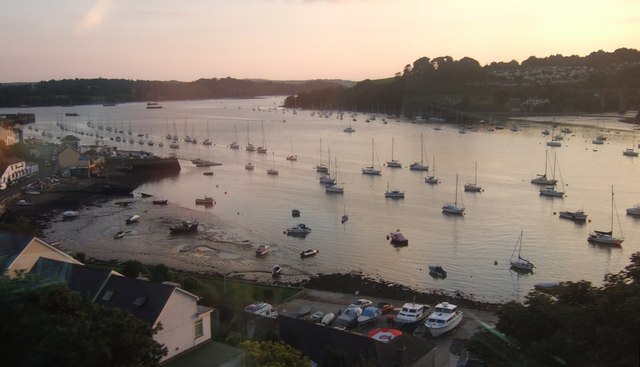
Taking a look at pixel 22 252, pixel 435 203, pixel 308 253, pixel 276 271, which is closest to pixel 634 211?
pixel 435 203

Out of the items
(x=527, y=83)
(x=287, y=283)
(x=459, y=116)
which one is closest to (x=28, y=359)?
(x=287, y=283)

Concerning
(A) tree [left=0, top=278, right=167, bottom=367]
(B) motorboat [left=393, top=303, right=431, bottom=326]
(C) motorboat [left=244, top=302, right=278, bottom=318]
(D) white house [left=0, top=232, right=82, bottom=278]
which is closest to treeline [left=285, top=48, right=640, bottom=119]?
(B) motorboat [left=393, top=303, right=431, bottom=326]

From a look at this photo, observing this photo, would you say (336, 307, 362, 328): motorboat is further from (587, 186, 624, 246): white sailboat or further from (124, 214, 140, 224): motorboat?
(124, 214, 140, 224): motorboat

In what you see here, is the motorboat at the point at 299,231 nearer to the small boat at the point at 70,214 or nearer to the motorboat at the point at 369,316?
the motorboat at the point at 369,316

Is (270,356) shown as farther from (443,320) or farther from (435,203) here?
(435,203)

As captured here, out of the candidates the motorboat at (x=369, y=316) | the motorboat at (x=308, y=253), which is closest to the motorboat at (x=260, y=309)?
the motorboat at (x=369, y=316)

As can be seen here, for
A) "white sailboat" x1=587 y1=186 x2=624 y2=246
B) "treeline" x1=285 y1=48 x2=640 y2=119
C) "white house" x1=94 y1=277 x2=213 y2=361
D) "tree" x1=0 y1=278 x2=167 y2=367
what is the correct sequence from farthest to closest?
"treeline" x1=285 y1=48 x2=640 y2=119, "white sailboat" x1=587 y1=186 x2=624 y2=246, "white house" x1=94 y1=277 x2=213 y2=361, "tree" x1=0 y1=278 x2=167 y2=367
